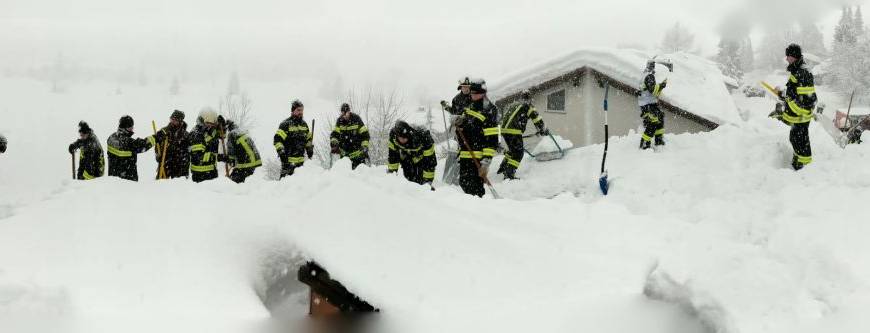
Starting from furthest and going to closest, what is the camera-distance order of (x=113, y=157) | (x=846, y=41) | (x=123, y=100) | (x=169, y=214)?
1. (x=123, y=100)
2. (x=846, y=41)
3. (x=113, y=157)
4. (x=169, y=214)

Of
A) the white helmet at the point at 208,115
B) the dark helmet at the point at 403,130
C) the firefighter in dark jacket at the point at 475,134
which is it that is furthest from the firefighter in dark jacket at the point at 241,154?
the firefighter in dark jacket at the point at 475,134

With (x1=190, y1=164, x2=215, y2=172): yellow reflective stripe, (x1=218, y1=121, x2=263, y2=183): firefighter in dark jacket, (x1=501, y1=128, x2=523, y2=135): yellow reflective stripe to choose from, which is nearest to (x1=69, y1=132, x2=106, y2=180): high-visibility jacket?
(x1=190, y1=164, x2=215, y2=172): yellow reflective stripe

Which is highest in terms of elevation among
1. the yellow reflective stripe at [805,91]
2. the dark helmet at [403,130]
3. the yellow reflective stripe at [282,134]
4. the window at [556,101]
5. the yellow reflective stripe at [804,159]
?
the yellow reflective stripe at [805,91]

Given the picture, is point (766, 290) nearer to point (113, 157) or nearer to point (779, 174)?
point (779, 174)

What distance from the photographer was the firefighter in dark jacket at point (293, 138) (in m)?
8.74

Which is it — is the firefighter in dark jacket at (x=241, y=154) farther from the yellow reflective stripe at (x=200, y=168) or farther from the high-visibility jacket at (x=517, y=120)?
the high-visibility jacket at (x=517, y=120)

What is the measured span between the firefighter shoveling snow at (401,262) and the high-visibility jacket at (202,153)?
137 inches

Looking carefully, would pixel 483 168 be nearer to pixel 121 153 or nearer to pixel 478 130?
pixel 478 130

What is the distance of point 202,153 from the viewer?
877cm

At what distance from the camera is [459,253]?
376 centimetres

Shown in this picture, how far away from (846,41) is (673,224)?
7067cm

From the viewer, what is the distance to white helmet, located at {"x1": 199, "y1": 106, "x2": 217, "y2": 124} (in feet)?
28.9

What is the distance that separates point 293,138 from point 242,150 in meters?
0.77

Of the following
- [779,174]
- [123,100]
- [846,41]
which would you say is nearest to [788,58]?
[779,174]
